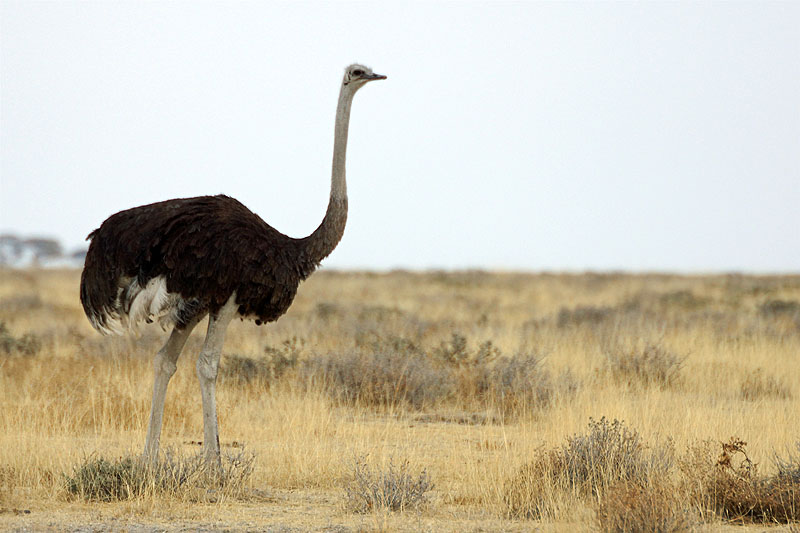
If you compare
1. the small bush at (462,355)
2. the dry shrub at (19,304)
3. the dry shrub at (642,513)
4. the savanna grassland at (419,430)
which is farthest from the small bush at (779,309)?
the dry shrub at (19,304)

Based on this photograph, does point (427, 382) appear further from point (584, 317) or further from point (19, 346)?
point (584, 317)

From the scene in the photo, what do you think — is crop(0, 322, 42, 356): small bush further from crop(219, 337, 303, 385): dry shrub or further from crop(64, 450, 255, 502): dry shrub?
crop(64, 450, 255, 502): dry shrub

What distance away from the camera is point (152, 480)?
6535 millimetres

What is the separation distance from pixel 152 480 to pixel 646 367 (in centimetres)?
738

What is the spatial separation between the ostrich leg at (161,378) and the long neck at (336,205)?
1.03 m

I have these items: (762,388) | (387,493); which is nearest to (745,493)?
(387,493)

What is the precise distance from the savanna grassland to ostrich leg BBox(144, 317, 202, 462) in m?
0.26

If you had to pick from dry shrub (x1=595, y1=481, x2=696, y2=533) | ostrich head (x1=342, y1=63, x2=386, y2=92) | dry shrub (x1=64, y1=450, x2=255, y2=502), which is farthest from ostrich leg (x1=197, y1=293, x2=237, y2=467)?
dry shrub (x1=595, y1=481, x2=696, y2=533)

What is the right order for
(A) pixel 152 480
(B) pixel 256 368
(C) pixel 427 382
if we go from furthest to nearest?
(B) pixel 256 368, (C) pixel 427 382, (A) pixel 152 480

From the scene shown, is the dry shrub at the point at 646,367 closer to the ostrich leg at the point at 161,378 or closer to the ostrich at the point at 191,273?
the ostrich at the point at 191,273

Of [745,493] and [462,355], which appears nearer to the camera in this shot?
[745,493]

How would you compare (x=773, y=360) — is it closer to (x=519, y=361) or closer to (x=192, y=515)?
(x=519, y=361)

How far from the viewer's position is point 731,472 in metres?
6.94

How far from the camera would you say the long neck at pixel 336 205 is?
292 inches
